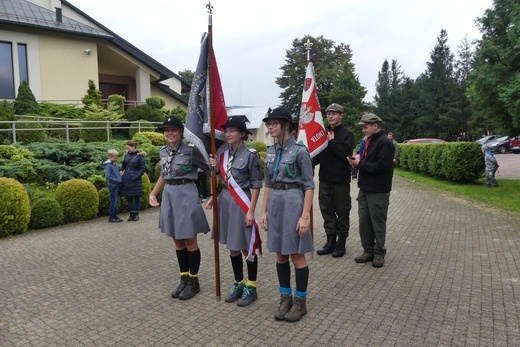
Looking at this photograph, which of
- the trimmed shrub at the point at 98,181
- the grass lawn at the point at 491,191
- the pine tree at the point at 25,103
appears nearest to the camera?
the trimmed shrub at the point at 98,181

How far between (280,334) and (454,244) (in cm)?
460

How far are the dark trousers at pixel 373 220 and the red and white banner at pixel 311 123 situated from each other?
0.95m

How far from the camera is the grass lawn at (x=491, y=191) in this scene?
11391 mm

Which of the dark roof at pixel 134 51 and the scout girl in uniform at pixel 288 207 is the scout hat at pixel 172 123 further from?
the dark roof at pixel 134 51

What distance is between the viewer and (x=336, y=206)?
636cm

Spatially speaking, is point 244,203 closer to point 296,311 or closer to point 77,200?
point 296,311

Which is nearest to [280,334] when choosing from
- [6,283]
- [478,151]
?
[6,283]

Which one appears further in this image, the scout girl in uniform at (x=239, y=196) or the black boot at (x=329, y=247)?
the black boot at (x=329, y=247)

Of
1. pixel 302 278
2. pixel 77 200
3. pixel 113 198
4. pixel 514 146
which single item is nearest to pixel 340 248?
pixel 302 278

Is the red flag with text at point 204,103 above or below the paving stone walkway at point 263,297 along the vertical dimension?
above

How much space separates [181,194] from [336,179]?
2569 mm

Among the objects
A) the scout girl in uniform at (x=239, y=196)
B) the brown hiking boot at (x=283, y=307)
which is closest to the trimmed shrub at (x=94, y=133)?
the scout girl in uniform at (x=239, y=196)

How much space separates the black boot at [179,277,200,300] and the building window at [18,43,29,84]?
22481 mm

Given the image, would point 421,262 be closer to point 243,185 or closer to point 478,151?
point 243,185
